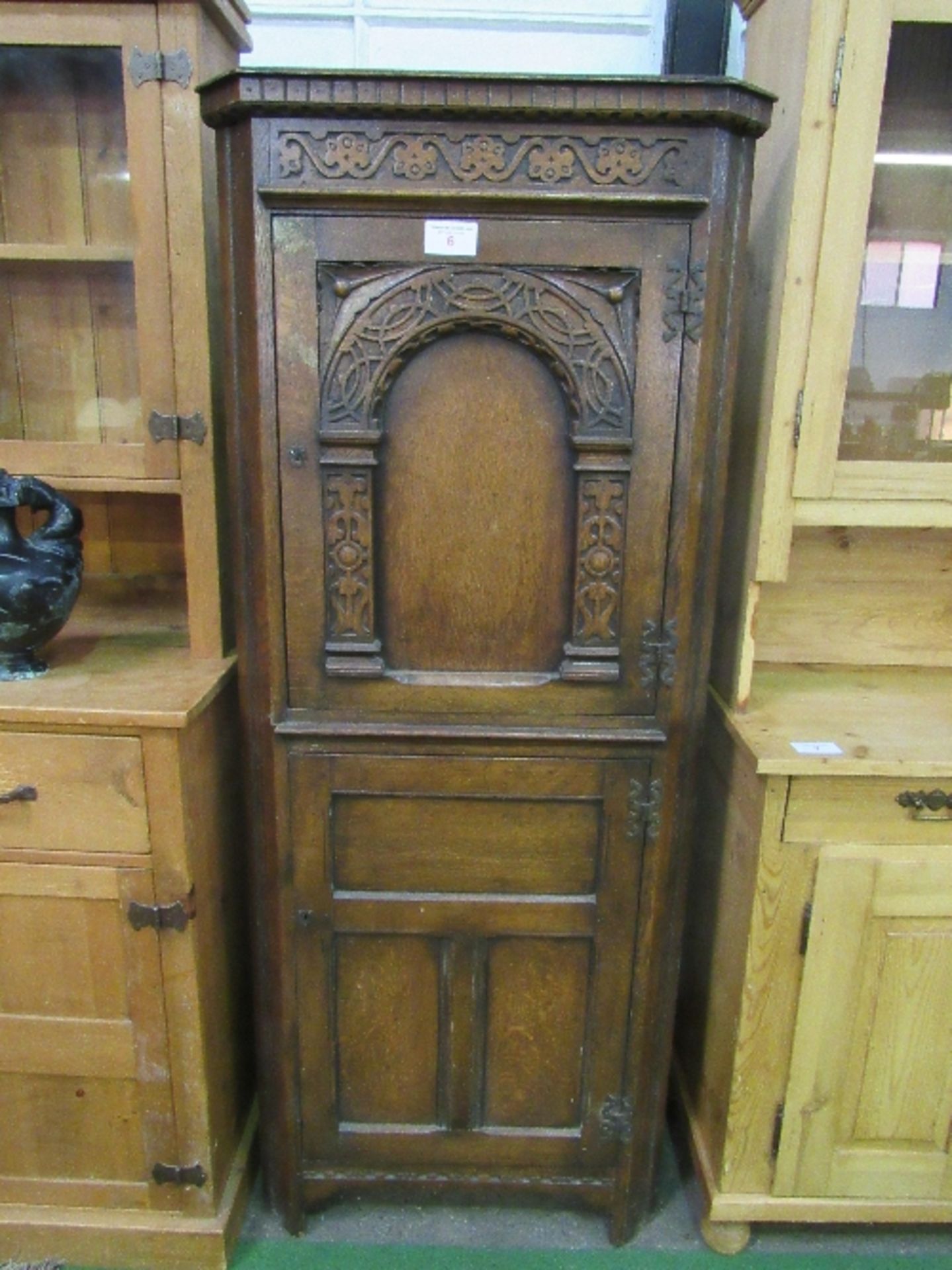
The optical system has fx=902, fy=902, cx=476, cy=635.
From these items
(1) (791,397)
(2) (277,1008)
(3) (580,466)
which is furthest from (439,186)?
(2) (277,1008)

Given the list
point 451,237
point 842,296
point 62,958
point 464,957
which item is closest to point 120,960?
point 62,958

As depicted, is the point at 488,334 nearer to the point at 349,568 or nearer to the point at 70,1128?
the point at 349,568

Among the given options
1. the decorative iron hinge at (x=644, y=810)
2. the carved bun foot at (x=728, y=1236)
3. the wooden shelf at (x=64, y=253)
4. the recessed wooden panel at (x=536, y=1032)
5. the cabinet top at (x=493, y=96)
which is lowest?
the carved bun foot at (x=728, y=1236)

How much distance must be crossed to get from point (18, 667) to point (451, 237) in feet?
3.02

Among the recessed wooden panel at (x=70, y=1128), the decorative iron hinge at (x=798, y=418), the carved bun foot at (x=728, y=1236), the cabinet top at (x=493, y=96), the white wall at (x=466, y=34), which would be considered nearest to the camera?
the cabinet top at (x=493, y=96)

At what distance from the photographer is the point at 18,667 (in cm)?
→ 141

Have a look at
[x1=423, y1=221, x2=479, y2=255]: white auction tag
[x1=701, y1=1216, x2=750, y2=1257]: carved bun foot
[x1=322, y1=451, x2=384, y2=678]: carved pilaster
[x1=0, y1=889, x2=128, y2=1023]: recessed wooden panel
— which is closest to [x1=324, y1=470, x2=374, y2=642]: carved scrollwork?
[x1=322, y1=451, x2=384, y2=678]: carved pilaster

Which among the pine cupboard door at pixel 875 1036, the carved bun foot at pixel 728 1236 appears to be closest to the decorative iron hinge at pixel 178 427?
the pine cupboard door at pixel 875 1036

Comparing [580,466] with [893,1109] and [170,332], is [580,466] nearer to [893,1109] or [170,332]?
[170,332]

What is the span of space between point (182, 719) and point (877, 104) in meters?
1.31

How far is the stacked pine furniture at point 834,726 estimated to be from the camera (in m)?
1.30

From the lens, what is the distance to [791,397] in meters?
1.35

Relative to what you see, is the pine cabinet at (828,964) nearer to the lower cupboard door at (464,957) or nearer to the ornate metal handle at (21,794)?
the lower cupboard door at (464,957)

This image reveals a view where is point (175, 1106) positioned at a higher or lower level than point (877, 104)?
lower
